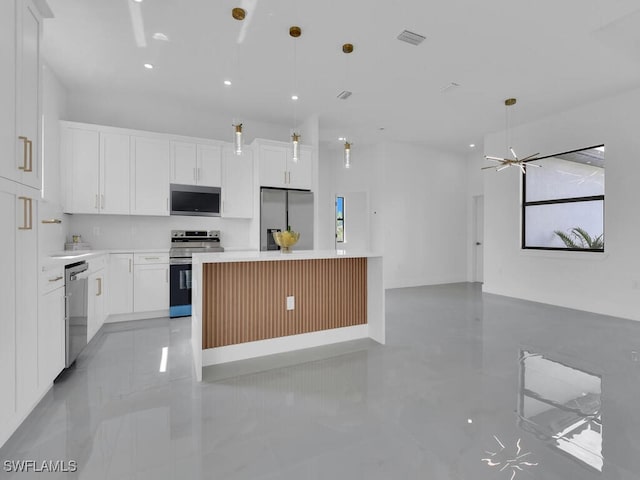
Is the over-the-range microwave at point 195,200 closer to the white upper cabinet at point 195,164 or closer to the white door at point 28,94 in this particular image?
the white upper cabinet at point 195,164

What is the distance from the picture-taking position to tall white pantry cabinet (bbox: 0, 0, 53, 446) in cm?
164

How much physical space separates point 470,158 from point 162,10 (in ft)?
23.3

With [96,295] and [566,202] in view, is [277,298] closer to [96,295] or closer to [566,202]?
[96,295]

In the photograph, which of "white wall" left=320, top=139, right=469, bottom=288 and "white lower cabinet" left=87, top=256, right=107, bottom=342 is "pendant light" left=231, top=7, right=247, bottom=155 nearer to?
"white lower cabinet" left=87, top=256, right=107, bottom=342

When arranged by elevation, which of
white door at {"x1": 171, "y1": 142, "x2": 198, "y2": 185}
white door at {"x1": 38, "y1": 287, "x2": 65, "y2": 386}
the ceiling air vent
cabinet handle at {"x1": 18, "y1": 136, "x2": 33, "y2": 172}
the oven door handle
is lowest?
white door at {"x1": 38, "y1": 287, "x2": 65, "y2": 386}

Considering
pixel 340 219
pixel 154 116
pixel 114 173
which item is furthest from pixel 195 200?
pixel 340 219

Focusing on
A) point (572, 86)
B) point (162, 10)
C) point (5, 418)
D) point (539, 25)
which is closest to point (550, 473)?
point (5, 418)

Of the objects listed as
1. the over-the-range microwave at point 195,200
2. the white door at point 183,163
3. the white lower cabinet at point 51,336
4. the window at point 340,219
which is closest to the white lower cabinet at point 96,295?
the white lower cabinet at point 51,336

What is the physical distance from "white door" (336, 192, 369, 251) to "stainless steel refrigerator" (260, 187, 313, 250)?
2261 millimetres

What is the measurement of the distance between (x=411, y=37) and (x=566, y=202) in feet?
13.2

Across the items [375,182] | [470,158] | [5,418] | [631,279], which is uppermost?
[470,158]

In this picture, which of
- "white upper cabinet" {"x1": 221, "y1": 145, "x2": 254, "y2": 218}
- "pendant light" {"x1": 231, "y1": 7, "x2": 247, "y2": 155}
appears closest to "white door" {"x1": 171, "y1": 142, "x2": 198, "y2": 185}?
"white upper cabinet" {"x1": 221, "y1": 145, "x2": 254, "y2": 218}

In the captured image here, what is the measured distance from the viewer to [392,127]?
5965mm

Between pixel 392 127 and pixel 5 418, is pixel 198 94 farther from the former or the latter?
pixel 5 418
